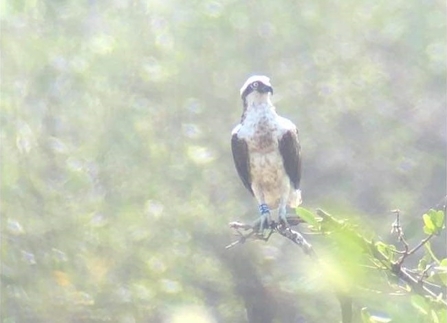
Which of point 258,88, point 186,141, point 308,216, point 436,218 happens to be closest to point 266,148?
point 258,88

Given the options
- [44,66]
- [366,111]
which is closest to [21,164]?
[44,66]

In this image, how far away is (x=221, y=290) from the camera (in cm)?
781

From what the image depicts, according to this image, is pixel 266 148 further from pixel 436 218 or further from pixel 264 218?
pixel 436 218

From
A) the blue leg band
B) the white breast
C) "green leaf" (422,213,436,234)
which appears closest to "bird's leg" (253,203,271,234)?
the blue leg band

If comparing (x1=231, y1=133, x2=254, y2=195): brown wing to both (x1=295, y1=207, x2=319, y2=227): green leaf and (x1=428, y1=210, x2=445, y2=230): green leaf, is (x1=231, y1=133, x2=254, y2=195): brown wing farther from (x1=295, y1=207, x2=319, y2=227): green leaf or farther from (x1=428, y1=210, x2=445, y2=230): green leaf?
(x1=428, y1=210, x2=445, y2=230): green leaf

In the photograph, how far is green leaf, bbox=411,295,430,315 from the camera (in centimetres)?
153

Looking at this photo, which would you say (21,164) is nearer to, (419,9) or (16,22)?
(16,22)

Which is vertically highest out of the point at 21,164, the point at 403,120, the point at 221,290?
A: the point at 403,120

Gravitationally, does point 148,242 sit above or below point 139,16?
below

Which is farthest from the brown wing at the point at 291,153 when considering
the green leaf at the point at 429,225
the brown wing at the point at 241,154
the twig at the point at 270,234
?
the green leaf at the point at 429,225

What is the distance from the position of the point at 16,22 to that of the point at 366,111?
2572 millimetres

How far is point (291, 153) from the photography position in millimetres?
3711

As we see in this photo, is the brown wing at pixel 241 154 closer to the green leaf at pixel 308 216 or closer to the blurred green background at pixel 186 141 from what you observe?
the green leaf at pixel 308 216

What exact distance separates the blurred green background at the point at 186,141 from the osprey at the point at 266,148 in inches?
141
